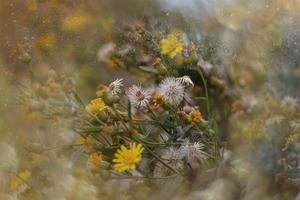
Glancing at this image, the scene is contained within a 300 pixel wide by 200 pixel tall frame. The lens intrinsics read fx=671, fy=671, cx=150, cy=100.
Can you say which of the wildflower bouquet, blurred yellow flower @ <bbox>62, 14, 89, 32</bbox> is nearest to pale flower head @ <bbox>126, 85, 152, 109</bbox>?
the wildflower bouquet

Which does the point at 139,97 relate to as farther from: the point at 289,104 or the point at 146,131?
the point at 289,104

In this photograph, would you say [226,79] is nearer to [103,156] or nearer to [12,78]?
[103,156]

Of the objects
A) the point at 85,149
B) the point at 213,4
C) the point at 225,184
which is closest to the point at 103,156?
the point at 85,149

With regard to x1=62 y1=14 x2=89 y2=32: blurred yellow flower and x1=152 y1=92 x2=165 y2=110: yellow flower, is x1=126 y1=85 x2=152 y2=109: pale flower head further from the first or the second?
x1=62 y1=14 x2=89 y2=32: blurred yellow flower

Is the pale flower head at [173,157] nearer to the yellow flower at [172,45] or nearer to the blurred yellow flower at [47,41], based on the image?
the yellow flower at [172,45]

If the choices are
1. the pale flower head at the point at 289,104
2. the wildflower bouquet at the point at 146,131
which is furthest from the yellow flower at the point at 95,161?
the pale flower head at the point at 289,104
